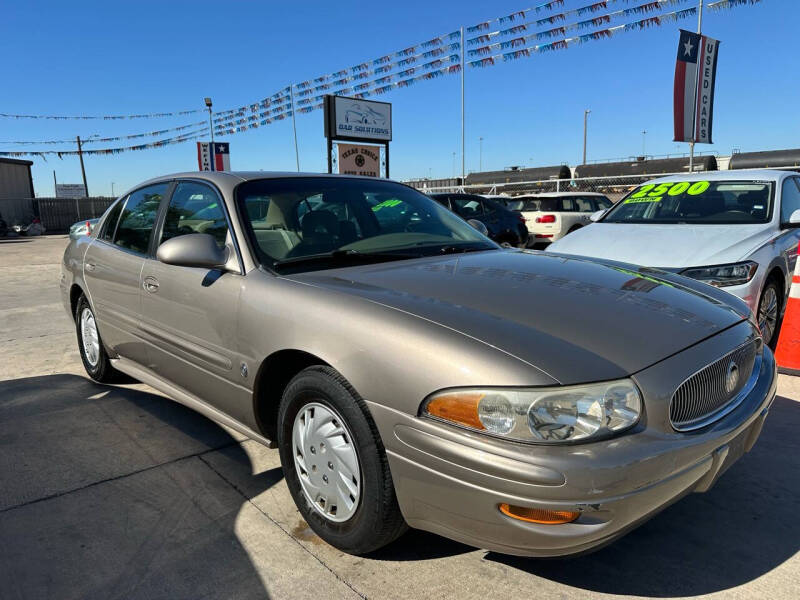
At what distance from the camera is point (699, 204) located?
5430 millimetres

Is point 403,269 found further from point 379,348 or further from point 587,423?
point 587,423

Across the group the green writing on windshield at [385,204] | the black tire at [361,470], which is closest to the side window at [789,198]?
the green writing on windshield at [385,204]

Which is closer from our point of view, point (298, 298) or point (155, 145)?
point (298, 298)

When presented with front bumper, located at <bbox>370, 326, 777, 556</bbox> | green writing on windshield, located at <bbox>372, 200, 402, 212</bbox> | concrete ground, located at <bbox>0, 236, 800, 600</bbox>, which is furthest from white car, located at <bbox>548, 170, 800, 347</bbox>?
front bumper, located at <bbox>370, 326, 777, 556</bbox>

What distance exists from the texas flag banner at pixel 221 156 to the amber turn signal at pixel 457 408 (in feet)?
79.1

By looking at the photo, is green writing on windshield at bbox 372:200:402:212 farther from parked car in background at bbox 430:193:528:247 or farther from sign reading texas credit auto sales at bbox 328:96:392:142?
sign reading texas credit auto sales at bbox 328:96:392:142

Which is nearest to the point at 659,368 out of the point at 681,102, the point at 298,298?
the point at 298,298

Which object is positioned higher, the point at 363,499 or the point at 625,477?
the point at 625,477

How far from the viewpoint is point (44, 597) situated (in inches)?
79.4

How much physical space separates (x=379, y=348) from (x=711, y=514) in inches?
65.1

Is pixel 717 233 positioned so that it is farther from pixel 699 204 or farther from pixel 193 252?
pixel 193 252

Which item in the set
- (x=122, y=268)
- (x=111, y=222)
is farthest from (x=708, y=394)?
(x=111, y=222)

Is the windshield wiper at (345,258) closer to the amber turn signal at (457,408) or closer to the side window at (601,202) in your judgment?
the amber turn signal at (457,408)

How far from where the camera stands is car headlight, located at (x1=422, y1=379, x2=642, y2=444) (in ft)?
5.47
